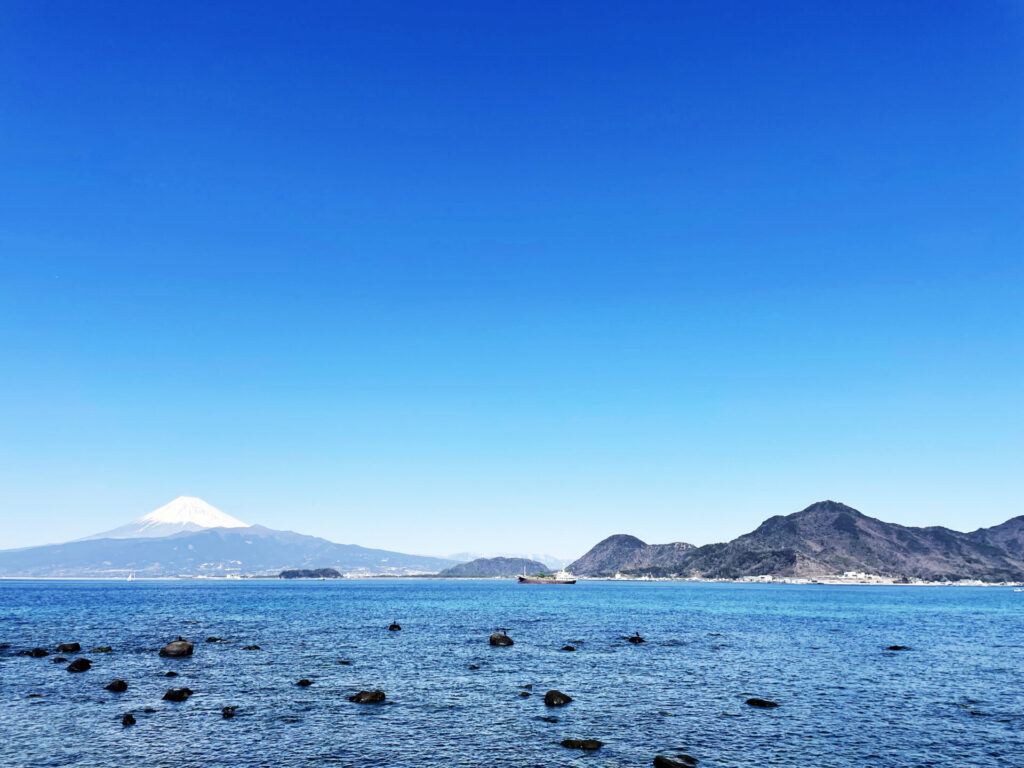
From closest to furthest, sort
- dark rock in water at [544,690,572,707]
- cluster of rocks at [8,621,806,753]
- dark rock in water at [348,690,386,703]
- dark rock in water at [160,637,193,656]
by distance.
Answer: cluster of rocks at [8,621,806,753] < dark rock in water at [544,690,572,707] < dark rock in water at [348,690,386,703] < dark rock in water at [160,637,193,656]

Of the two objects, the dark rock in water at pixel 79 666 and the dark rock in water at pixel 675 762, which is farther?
the dark rock in water at pixel 79 666

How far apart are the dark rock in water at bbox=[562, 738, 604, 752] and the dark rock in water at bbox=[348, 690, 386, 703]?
57.6ft

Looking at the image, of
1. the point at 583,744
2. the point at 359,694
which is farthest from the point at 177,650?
the point at 583,744

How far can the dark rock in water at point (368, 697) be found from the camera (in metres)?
48.9

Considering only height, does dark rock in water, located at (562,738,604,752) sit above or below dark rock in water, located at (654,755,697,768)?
below

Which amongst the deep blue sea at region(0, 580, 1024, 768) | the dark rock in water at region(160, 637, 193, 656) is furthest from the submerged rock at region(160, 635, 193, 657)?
the deep blue sea at region(0, 580, 1024, 768)

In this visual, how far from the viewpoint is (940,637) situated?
103438mm

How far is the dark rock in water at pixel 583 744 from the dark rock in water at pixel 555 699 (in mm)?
9660

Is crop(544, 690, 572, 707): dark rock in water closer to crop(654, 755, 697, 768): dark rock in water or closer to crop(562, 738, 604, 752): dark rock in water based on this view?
crop(562, 738, 604, 752): dark rock in water

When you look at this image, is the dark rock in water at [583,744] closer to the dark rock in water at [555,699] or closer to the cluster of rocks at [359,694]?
the cluster of rocks at [359,694]

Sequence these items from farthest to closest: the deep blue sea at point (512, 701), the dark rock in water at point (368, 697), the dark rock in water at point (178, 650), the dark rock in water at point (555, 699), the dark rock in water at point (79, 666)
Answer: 1. the dark rock in water at point (178, 650)
2. the dark rock in water at point (79, 666)
3. the dark rock in water at point (368, 697)
4. the dark rock in water at point (555, 699)
5. the deep blue sea at point (512, 701)

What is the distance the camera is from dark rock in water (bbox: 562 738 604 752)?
124 ft

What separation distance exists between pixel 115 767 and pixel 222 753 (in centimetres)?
541

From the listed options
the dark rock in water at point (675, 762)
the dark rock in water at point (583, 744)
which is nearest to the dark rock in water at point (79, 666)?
the dark rock in water at point (583, 744)
